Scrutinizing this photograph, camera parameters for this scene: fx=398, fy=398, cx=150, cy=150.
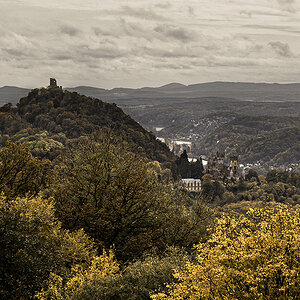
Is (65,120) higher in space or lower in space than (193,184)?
higher

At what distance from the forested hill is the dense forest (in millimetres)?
93025

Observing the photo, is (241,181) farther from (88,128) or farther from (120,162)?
(120,162)

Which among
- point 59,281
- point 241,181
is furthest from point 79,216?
point 241,181

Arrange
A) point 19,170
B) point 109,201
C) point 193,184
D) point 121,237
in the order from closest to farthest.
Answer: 1. point 121,237
2. point 109,201
3. point 19,170
4. point 193,184

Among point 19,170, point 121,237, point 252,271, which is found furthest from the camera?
point 19,170

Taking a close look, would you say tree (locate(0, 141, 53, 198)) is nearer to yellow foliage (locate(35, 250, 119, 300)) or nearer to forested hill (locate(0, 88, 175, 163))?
yellow foliage (locate(35, 250, 119, 300))

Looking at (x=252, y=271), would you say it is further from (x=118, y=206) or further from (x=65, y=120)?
(x=65, y=120)

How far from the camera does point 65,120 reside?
477 feet

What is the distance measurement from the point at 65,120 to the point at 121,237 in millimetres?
120316

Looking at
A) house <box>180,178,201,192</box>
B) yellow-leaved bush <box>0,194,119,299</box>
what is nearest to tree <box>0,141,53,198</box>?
yellow-leaved bush <box>0,194,119,299</box>

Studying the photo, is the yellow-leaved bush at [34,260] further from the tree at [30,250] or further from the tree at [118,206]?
the tree at [118,206]

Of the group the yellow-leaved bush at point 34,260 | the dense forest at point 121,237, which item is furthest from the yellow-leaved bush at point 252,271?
the yellow-leaved bush at point 34,260

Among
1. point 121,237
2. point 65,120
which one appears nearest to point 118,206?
point 121,237

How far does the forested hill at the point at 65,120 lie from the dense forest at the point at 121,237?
93.0 metres
